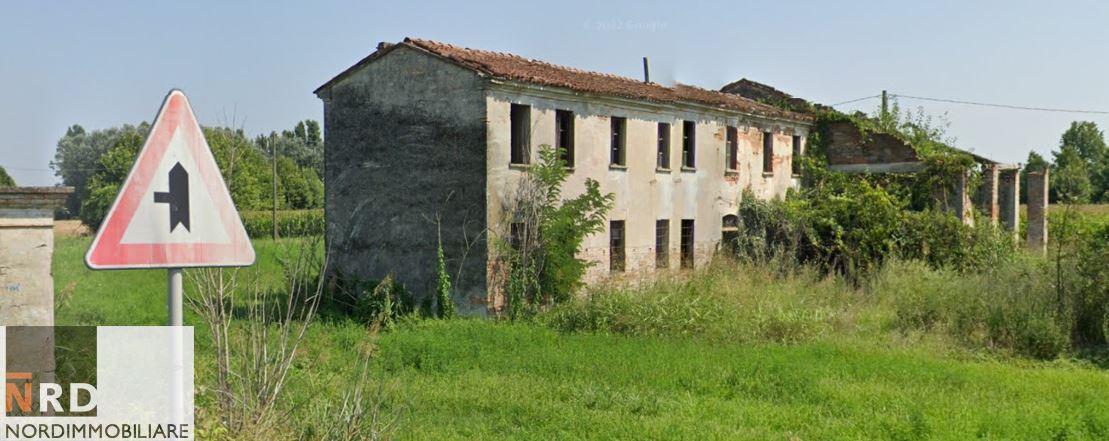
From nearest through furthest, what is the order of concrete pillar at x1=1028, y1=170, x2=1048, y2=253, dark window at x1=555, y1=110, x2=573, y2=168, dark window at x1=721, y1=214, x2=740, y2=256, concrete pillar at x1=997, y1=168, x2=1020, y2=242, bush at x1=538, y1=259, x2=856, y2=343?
1. bush at x1=538, y1=259, x2=856, y2=343
2. dark window at x1=555, y1=110, x2=573, y2=168
3. dark window at x1=721, y1=214, x2=740, y2=256
4. concrete pillar at x1=997, y1=168, x2=1020, y2=242
5. concrete pillar at x1=1028, y1=170, x2=1048, y2=253

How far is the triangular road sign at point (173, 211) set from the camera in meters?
3.71

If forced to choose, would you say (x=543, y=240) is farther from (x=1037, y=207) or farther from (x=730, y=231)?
(x=1037, y=207)

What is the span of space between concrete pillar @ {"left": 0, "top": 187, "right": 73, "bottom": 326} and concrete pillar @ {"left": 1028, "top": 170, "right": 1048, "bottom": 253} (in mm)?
29465

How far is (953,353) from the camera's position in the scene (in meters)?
13.7

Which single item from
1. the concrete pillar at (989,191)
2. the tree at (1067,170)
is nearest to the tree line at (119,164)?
the concrete pillar at (989,191)

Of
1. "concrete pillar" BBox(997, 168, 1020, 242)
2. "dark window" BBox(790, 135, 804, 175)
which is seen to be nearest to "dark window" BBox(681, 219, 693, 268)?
"dark window" BBox(790, 135, 804, 175)

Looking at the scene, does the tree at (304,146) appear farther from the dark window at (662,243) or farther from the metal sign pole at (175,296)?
the metal sign pole at (175,296)

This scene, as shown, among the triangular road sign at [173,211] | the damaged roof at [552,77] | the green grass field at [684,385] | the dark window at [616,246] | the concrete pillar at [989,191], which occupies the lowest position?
the green grass field at [684,385]

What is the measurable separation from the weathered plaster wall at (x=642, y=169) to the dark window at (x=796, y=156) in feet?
2.73

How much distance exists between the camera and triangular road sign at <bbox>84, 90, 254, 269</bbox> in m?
3.71

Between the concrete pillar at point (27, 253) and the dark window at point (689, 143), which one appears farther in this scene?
the dark window at point (689, 143)

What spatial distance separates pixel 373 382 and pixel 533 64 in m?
12.4

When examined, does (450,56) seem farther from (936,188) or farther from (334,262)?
(936,188)

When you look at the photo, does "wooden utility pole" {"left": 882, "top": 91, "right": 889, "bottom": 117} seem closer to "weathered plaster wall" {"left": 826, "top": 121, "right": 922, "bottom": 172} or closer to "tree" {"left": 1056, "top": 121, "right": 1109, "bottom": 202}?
"weathered plaster wall" {"left": 826, "top": 121, "right": 922, "bottom": 172}
